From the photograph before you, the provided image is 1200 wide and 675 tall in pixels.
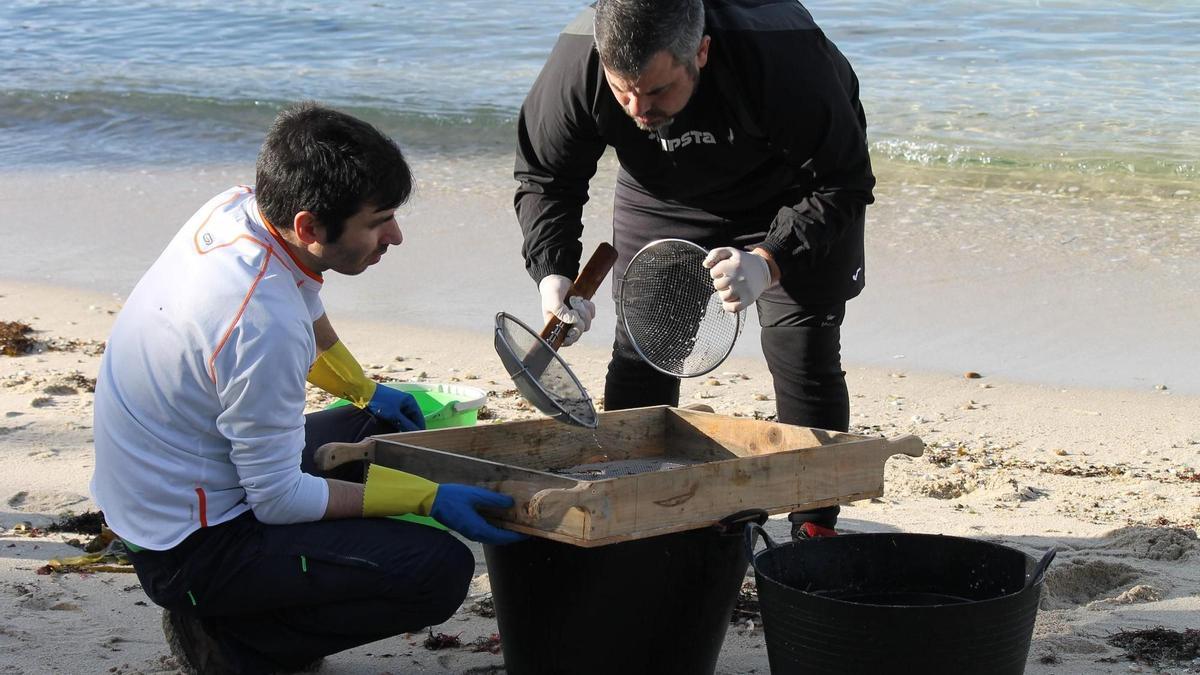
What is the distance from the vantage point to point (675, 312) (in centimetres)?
405

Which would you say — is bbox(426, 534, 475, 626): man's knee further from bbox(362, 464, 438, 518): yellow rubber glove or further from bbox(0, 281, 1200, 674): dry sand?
bbox(0, 281, 1200, 674): dry sand

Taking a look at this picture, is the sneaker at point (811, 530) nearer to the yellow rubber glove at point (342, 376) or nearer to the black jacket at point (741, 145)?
the black jacket at point (741, 145)

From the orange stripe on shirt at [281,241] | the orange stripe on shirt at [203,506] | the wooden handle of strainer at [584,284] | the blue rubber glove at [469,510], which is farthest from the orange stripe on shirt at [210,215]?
the wooden handle of strainer at [584,284]

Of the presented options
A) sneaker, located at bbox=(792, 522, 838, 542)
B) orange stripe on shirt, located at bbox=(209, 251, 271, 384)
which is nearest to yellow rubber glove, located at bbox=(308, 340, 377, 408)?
orange stripe on shirt, located at bbox=(209, 251, 271, 384)

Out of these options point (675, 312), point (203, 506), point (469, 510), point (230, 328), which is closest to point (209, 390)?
point (230, 328)

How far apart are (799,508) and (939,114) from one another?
34.1 feet

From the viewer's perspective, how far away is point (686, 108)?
12.4ft

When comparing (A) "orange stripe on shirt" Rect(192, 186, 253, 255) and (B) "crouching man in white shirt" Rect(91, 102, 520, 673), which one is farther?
(A) "orange stripe on shirt" Rect(192, 186, 253, 255)

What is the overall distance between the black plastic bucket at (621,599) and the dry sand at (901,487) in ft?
1.23

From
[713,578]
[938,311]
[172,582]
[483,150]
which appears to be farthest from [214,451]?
[483,150]

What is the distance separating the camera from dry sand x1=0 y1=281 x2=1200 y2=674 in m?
3.64

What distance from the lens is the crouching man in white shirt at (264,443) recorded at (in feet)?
9.44

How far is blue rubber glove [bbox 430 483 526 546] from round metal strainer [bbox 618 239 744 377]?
100 cm

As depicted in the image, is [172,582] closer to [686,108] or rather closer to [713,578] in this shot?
[713,578]
